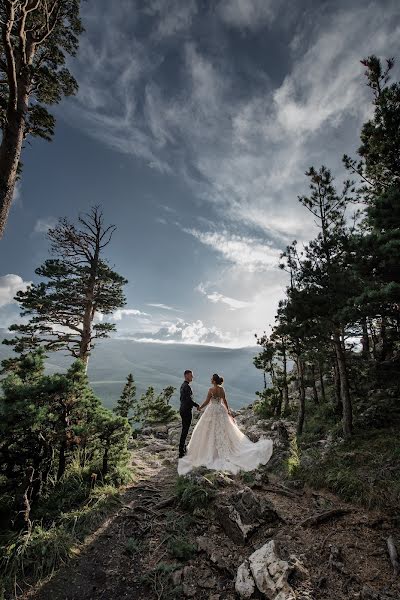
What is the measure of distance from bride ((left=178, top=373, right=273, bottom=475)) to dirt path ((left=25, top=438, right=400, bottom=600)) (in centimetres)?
194

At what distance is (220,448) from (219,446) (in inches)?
2.6

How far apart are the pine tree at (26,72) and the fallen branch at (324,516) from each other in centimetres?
887

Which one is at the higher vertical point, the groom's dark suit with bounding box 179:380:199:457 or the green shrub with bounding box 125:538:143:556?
the groom's dark suit with bounding box 179:380:199:457

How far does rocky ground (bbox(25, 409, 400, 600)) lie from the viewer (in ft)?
13.0

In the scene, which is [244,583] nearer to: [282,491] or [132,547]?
[132,547]

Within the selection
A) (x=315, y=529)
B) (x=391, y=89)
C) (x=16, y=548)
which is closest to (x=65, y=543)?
(x=16, y=548)

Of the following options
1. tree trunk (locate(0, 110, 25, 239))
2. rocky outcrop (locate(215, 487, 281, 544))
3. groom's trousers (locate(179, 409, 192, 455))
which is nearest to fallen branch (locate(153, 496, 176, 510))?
rocky outcrop (locate(215, 487, 281, 544))

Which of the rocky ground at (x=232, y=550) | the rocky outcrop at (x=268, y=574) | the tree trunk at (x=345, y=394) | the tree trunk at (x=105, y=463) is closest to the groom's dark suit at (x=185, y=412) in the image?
the rocky ground at (x=232, y=550)

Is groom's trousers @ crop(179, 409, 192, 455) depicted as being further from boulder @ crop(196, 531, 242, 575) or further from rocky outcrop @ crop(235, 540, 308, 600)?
rocky outcrop @ crop(235, 540, 308, 600)

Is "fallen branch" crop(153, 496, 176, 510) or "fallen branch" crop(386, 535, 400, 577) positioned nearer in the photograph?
"fallen branch" crop(386, 535, 400, 577)

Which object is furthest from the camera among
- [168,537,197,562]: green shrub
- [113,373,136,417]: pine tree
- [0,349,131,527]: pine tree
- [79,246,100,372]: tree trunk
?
[113,373,136,417]: pine tree

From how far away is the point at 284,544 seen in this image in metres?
4.75

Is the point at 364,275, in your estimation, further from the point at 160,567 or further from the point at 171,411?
the point at 171,411

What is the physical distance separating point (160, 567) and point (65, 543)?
187cm
